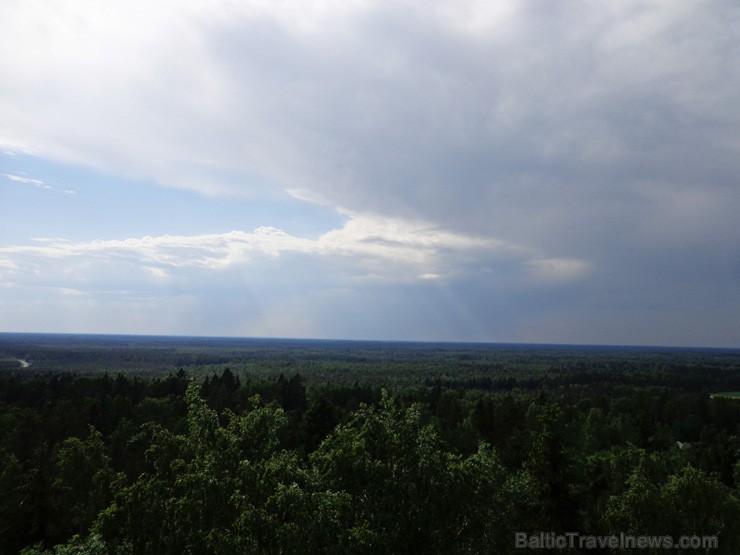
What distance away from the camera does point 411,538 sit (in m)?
16.1

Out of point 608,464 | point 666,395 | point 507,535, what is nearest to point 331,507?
point 507,535

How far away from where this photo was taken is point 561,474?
1265 inches

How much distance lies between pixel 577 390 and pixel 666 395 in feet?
118

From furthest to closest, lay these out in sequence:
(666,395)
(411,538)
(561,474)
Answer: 1. (666,395)
2. (561,474)
3. (411,538)

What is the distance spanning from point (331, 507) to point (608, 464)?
146ft

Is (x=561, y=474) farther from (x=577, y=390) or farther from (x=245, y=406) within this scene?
(x=577, y=390)

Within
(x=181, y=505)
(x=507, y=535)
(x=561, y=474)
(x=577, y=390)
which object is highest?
(x=181, y=505)

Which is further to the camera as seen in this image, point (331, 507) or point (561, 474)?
point (561, 474)

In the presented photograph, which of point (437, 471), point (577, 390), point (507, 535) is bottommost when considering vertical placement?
point (577, 390)

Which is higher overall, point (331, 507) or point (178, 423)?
point (331, 507)

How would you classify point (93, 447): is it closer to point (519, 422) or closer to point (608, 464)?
point (608, 464)

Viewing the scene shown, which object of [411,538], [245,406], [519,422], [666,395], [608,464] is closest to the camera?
[411,538]

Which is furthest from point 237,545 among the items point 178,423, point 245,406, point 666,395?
point 666,395

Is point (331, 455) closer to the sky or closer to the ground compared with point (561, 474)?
closer to the sky
